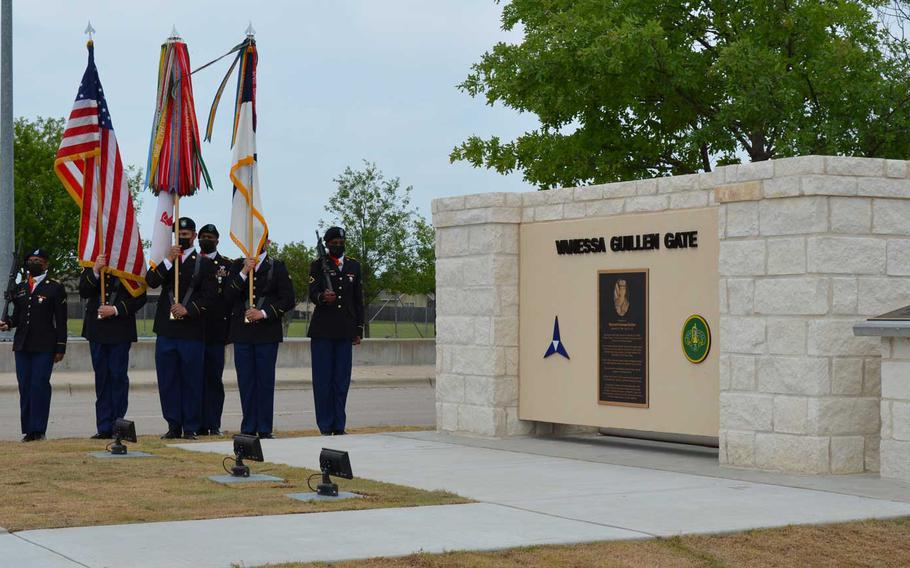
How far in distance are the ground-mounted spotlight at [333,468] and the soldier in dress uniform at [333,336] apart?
5410 mm

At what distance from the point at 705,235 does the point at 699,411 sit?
1566mm

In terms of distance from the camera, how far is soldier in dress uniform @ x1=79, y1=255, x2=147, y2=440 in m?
14.8

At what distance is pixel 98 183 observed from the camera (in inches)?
598

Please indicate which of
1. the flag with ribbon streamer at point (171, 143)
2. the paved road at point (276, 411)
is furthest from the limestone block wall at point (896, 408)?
the paved road at point (276, 411)

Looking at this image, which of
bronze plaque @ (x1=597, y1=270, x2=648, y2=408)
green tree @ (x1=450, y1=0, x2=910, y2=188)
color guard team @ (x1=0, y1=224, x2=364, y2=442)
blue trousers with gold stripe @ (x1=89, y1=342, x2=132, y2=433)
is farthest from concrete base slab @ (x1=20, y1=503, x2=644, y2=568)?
green tree @ (x1=450, y1=0, x2=910, y2=188)

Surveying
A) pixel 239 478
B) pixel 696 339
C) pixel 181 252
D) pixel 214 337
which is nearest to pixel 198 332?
pixel 214 337

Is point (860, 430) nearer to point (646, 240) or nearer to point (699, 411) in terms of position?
point (699, 411)

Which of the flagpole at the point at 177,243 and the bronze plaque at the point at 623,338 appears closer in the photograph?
the bronze plaque at the point at 623,338

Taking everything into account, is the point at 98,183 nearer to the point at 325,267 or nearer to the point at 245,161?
the point at 245,161

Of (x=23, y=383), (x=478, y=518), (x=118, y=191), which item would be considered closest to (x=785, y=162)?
(x=478, y=518)

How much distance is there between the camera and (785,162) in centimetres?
1113

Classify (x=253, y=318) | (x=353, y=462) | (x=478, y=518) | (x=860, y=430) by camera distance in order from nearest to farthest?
(x=478, y=518)
(x=860, y=430)
(x=353, y=462)
(x=253, y=318)

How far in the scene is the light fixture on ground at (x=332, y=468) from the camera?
908cm

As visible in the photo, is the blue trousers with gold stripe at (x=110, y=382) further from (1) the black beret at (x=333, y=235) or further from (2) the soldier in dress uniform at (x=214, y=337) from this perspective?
(1) the black beret at (x=333, y=235)
